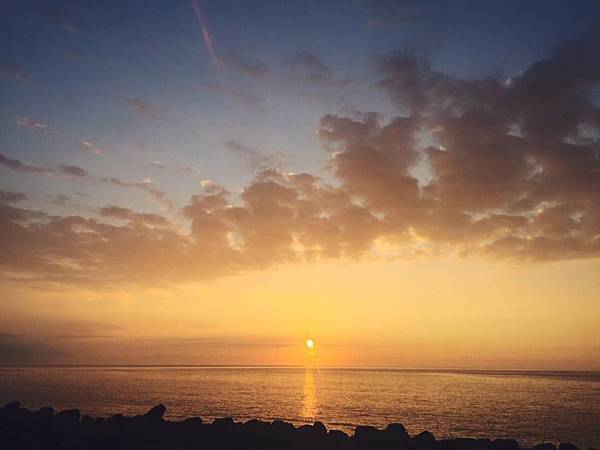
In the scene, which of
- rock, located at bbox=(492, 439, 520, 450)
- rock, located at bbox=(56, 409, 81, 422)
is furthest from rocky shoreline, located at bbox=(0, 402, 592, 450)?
rock, located at bbox=(56, 409, 81, 422)

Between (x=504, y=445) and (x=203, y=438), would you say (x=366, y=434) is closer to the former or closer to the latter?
(x=504, y=445)

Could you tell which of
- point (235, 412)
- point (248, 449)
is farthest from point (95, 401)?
point (248, 449)

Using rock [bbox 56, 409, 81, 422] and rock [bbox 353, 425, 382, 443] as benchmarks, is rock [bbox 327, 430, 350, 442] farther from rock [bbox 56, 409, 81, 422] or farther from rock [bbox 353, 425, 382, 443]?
rock [bbox 56, 409, 81, 422]

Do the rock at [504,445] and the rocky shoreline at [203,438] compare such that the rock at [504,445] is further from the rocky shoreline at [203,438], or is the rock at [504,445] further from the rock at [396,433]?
the rock at [396,433]

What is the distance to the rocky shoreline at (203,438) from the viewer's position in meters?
21.5

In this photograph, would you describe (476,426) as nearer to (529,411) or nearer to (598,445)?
(598,445)

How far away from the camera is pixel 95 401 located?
6575 centimetres

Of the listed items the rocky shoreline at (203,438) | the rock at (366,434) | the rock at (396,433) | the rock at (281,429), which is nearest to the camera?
the rocky shoreline at (203,438)

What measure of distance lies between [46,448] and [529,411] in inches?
2351

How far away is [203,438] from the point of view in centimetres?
2233

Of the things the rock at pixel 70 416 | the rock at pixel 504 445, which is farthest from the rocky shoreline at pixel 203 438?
the rock at pixel 70 416

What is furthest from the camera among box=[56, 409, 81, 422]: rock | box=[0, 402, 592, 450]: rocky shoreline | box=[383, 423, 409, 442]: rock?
box=[56, 409, 81, 422]: rock

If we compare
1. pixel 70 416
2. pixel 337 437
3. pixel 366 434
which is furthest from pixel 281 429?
pixel 70 416

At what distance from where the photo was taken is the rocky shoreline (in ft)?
70.4
